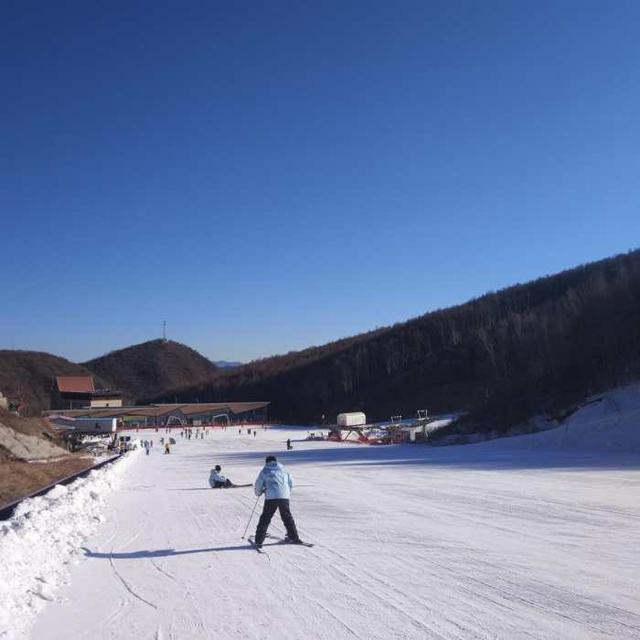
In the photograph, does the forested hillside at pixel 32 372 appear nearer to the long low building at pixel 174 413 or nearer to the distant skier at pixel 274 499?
the long low building at pixel 174 413

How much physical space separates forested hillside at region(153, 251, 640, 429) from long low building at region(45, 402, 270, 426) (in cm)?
1460

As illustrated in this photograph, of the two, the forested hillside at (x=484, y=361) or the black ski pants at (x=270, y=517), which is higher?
the forested hillside at (x=484, y=361)

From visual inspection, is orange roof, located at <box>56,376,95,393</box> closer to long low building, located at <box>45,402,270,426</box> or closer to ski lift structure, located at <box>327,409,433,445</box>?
long low building, located at <box>45,402,270,426</box>

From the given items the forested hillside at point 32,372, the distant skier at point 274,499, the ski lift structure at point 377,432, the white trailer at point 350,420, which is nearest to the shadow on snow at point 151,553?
the distant skier at point 274,499

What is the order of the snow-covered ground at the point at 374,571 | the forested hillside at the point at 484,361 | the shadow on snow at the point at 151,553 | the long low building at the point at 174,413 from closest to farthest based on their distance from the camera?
the snow-covered ground at the point at 374,571 < the shadow on snow at the point at 151,553 < the forested hillside at the point at 484,361 < the long low building at the point at 174,413

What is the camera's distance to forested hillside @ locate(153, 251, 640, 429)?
1743 inches

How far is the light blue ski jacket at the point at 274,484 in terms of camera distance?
383 inches

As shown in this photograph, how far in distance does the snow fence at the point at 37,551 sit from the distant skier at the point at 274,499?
105 inches

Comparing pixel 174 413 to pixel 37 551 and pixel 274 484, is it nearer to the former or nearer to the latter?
pixel 274 484

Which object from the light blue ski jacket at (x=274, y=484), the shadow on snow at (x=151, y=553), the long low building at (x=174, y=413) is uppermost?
the long low building at (x=174, y=413)

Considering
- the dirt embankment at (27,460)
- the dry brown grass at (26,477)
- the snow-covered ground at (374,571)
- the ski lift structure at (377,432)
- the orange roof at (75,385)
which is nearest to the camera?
the snow-covered ground at (374,571)

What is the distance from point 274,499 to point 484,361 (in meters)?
98.7

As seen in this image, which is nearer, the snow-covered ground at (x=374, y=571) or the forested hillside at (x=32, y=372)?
the snow-covered ground at (x=374, y=571)

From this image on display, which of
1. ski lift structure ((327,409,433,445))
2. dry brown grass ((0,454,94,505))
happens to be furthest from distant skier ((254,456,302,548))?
ski lift structure ((327,409,433,445))
